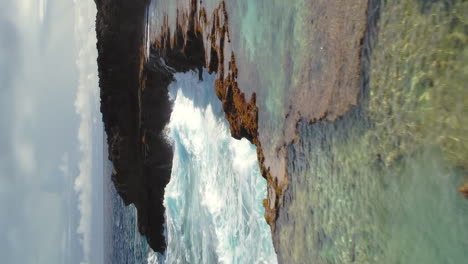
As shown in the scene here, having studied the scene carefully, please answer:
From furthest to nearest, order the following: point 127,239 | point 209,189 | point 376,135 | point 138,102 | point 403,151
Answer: point 127,239 < point 138,102 < point 209,189 < point 376,135 < point 403,151

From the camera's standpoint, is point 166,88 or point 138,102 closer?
point 166,88

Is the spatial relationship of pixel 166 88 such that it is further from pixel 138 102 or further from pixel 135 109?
pixel 135 109

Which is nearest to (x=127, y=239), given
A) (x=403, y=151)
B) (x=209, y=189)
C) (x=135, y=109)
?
(x=135, y=109)

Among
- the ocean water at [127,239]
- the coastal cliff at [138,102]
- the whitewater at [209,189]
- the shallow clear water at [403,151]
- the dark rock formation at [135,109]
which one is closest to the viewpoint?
the shallow clear water at [403,151]

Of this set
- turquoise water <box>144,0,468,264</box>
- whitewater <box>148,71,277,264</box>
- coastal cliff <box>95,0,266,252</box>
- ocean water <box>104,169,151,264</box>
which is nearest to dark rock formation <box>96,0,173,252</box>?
coastal cliff <box>95,0,266,252</box>

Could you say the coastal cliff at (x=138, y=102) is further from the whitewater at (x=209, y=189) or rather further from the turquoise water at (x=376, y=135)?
the turquoise water at (x=376, y=135)

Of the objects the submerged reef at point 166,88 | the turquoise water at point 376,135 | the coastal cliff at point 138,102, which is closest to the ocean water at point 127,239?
the coastal cliff at point 138,102

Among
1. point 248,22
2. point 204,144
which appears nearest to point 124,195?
point 204,144

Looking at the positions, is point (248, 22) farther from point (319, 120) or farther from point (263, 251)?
point (263, 251)

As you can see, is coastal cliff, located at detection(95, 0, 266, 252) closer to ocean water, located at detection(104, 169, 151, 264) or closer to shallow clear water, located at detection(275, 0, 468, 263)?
ocean water, located at detection(104, 169, 151, 264)
